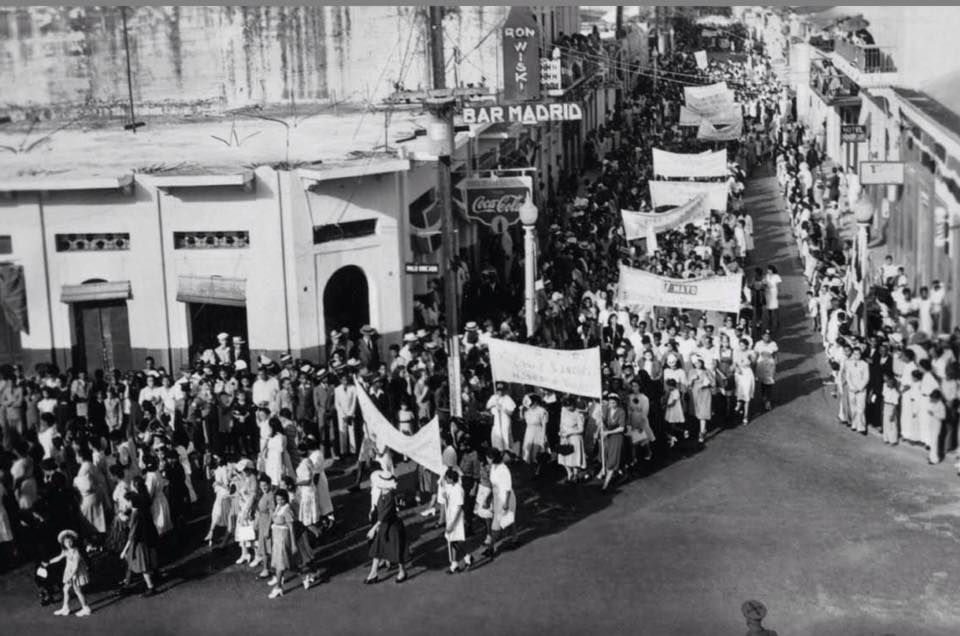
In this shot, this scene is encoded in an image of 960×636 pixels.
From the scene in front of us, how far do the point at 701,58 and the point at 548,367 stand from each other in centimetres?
390

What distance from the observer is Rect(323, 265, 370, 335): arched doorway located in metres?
9.04

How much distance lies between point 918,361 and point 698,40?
15.0 feet

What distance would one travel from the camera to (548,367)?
931cm

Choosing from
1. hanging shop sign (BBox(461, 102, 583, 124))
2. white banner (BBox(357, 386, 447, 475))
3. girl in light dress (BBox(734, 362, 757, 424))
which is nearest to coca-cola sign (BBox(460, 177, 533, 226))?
hanging shop sign (BBox(461, 102, 583, 124))

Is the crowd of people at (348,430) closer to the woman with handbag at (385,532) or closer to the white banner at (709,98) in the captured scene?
the woman with handbag at (385,532)

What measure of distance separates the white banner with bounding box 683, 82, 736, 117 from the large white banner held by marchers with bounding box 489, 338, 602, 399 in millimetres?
5816

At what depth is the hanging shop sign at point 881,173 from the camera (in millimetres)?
6420

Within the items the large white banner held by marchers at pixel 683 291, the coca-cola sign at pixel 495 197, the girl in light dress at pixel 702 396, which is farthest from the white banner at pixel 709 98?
the girl in light dress at pixel 702 396

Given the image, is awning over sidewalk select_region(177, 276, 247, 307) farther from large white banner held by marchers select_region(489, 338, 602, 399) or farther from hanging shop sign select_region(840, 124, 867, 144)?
hanging shop sign select_region(840, 124, 867, 144)

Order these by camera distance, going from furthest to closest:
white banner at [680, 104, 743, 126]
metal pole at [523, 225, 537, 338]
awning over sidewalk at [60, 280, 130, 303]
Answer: white banner at [680, 104, 743, 126] → metal pole at [523, 225, 537, 338] → awning over sidewalk at [60, 280, 130, 303]

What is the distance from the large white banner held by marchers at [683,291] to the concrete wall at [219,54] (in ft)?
7.71

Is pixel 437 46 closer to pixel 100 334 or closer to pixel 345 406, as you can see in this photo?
pixel 345 406

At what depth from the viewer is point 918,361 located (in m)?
6.66


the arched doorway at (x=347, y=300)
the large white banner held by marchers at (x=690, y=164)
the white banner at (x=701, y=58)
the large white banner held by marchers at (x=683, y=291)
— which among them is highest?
Answer: the white banner at (x=701, y=58)
